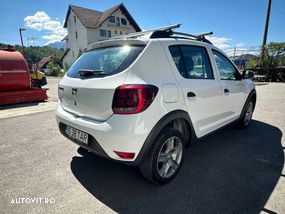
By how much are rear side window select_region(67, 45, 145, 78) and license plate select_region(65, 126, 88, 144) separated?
707 millimetres

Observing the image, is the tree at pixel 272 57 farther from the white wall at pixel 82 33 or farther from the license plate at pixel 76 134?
the white wall at pixel 82 33

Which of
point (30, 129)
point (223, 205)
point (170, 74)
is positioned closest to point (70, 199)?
point (223, 205)

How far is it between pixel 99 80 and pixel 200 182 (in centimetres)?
185

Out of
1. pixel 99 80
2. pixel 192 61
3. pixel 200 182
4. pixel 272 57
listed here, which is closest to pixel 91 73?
pixel 99 80

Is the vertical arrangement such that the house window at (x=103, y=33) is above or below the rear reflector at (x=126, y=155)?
above

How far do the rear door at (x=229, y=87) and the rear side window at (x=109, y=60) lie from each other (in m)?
1.71

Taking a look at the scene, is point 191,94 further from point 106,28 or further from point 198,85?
point 106,28

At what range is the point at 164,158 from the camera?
8.14 ft

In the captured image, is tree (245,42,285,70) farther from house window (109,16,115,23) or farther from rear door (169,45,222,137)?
house window (109,16,115,23)

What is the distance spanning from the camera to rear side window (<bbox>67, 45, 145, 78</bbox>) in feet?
7.11

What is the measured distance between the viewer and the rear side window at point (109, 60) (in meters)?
2.17

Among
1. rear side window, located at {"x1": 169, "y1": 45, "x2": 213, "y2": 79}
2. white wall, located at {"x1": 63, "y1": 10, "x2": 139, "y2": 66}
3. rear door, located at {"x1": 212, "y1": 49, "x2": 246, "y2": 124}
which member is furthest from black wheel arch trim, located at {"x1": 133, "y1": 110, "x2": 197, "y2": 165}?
white wall, located at {"x1": 63, "y1": 10, "x2": 139, "y2": 66}

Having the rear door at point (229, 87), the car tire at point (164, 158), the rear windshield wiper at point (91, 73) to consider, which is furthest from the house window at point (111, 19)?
the car tire at point (164, 158)

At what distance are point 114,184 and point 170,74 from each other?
5.19 feet
